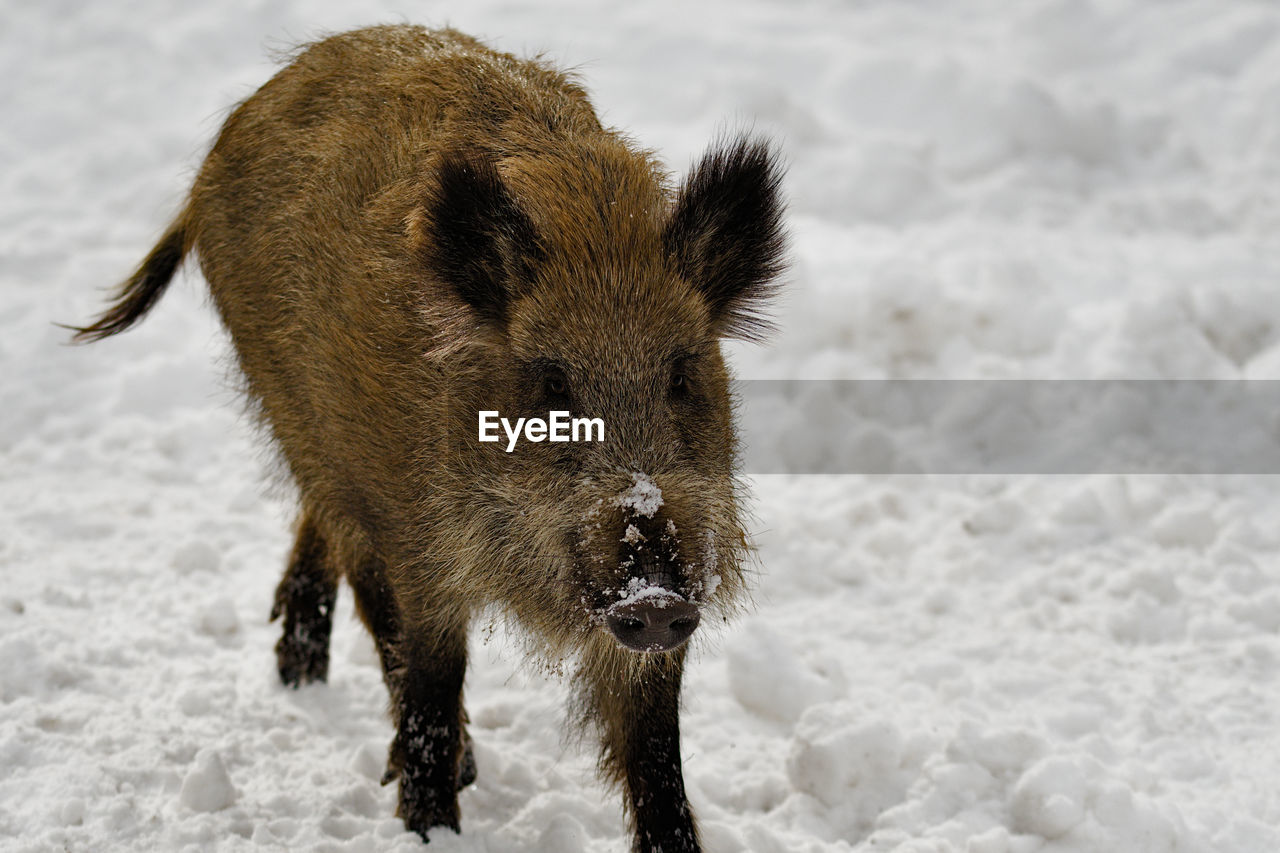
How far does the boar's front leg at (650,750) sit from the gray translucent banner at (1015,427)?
7.67 ft

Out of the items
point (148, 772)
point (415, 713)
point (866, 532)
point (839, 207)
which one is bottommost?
point (148, 772)

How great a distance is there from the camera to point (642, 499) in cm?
296

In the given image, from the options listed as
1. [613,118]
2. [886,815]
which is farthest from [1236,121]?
[886,815]

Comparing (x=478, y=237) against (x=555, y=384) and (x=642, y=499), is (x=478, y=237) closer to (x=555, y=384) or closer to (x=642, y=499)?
(x=555, y=384)

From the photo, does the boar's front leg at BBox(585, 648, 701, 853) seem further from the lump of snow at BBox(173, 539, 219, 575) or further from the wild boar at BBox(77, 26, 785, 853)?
the lump of snow at BBox(173, 539, 219, 575)

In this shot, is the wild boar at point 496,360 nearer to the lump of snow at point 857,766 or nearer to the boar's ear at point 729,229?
the boar's ear at point 729,229

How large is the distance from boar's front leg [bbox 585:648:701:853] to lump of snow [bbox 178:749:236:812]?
1.18 metres

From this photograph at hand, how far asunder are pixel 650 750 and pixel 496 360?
1222 millimetres

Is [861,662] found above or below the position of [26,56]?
below

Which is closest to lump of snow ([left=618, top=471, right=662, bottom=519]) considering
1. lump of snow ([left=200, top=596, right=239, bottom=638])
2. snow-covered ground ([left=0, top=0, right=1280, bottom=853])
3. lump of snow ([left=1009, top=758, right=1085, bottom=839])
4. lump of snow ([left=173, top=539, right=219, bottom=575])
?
snow-covered ground ([left=0, top=0, right=1280, bottom=853])

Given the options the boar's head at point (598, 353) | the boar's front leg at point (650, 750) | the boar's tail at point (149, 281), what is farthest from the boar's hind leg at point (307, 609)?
the boar's head at point (598, 353)

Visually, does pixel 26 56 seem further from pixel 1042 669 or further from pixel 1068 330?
pixel 1042 669

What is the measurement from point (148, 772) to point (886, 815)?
7.45 ft

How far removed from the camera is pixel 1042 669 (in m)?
4.83
